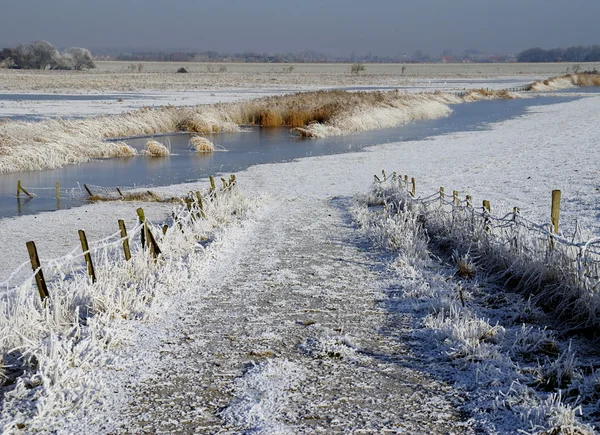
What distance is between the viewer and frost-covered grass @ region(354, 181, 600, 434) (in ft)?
13.3

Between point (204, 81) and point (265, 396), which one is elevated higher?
point (204, 81)

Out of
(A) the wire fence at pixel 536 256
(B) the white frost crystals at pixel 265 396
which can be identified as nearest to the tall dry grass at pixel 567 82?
(A) the wire fence at pixel 536 256

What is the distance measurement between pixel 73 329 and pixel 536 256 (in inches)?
185

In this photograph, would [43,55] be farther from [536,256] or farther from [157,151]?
[536,256]

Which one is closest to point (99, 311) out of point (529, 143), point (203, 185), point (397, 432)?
point (397, 432)

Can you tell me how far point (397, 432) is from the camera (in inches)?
155

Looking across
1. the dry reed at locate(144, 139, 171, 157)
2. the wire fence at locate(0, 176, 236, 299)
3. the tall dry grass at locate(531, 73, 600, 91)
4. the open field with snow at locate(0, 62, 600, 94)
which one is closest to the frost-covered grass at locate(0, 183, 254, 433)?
the wire fence at locate(0, 176, 236, 299)

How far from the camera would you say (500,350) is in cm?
516

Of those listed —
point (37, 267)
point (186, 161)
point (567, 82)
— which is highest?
point (567, 82)

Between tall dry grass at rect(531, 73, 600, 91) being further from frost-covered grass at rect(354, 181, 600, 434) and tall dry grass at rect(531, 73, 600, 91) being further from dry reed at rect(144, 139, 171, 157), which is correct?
frost-covered grass at rect(354, 181, 600, 434)

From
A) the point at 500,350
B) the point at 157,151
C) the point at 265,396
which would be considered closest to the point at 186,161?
the point at 157,151

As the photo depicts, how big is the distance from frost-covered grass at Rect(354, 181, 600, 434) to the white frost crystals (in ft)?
3.92

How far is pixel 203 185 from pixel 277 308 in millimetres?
11581

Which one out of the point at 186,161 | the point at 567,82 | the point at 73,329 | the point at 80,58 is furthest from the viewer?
the point at 80,58
